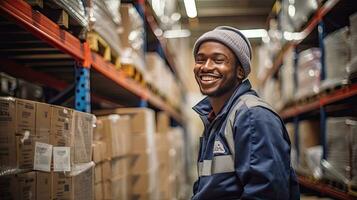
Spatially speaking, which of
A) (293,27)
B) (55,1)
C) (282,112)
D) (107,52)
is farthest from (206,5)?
(55,1)

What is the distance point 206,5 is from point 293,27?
249 inches

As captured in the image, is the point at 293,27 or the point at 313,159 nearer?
the point at 313,159

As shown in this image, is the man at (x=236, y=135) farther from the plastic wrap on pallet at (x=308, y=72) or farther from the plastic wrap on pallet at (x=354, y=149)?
the plastic wrap on pallet at (x=308, y=72)

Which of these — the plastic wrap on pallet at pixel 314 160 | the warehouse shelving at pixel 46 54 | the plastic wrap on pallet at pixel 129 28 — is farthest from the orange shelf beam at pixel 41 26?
the plastic wrap on pallet at pixel 314 160

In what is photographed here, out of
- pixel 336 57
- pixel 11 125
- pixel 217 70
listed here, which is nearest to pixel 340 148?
pixel 336 57

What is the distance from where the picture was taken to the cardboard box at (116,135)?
379 cm

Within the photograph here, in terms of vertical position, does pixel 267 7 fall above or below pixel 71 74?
above

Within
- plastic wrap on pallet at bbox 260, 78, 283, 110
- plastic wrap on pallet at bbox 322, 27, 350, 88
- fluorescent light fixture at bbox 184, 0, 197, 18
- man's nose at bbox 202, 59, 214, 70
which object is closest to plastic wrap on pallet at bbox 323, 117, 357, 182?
plastic wrap on pallet at bbox 322, 27, 350, 88

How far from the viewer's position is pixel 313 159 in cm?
520

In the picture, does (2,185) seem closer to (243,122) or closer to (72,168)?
(72,168)

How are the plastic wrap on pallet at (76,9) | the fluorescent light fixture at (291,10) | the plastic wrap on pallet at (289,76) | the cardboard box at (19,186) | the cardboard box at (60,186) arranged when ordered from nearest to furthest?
the cardboard box at (19,186) < the cardboard box at (60,186) < the plastic wrap on pallet at (76,9) < the fluorescent light fixture at (291,10) < the plastic wrap on pallet at (289,76)

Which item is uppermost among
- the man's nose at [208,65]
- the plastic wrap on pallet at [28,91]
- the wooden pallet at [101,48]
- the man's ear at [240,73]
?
the wooden pallet at [101,48]

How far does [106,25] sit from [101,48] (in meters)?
0.23

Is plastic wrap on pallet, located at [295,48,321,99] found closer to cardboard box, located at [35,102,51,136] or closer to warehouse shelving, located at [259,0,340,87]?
warehouse shelving, located at [259,0,340,87]
